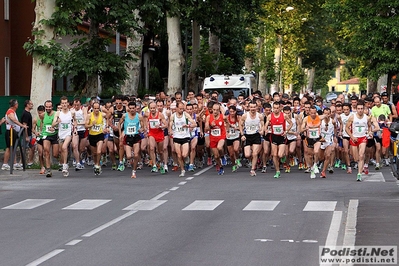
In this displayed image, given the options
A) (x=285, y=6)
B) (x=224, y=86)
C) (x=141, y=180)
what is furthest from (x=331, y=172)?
(x=285, y=6)

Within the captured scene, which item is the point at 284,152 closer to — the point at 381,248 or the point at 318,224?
the point at 318,224

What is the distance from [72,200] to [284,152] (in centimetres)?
777

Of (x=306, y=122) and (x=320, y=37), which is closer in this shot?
(x=306, y=122)

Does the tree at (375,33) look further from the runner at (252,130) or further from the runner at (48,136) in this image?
the runner at (48,136)

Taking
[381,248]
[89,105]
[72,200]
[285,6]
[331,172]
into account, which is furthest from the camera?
[285,6]

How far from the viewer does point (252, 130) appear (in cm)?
2331

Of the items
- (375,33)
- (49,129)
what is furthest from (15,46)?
(375,33)

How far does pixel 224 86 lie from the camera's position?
3538 cm

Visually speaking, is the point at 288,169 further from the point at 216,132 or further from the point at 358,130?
the point at 358,130

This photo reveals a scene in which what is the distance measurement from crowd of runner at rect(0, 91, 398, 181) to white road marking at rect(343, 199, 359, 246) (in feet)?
19.3

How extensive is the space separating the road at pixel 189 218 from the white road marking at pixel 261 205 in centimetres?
2

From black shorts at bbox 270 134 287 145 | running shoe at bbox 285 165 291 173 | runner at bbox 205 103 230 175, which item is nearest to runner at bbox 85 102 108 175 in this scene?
runner at bbox 205 103 230 175

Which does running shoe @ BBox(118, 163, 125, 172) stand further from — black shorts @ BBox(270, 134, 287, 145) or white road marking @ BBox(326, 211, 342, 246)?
white road marking @ BBox(326, 211, 342, 246)

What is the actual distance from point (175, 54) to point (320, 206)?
23.9 meters
